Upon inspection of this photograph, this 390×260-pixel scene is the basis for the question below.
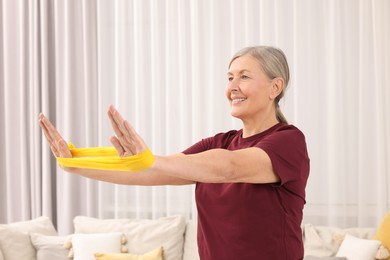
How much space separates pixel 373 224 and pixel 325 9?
1.47m

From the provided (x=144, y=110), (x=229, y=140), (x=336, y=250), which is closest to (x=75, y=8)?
(x=144, y=110)

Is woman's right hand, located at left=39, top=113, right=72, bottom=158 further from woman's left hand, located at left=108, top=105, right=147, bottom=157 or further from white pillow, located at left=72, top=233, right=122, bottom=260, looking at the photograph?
white pillow, located at left=72, top=233, right=122, bottom=260

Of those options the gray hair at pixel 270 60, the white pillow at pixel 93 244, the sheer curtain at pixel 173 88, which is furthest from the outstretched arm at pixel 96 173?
the sheer curtain at pixel 173 88

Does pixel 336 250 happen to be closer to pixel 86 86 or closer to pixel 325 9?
pixel 325 9

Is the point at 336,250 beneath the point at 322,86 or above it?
beneath

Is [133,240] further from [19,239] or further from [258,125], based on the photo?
[258,125]

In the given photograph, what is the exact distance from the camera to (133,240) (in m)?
3.96

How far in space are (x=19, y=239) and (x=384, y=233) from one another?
2.22 metres

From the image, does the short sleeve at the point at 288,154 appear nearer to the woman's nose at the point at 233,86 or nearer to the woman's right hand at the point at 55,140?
the woman's nose at the point at 233,86

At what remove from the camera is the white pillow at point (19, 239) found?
3.79 metres

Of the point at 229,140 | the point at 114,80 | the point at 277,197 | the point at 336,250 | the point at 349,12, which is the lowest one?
the point at 336,250

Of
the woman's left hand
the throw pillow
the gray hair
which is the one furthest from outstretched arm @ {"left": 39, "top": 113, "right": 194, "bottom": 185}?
the throw pillow

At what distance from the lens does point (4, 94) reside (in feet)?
15.3

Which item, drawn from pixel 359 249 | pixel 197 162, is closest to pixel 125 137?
pixel 197 162
